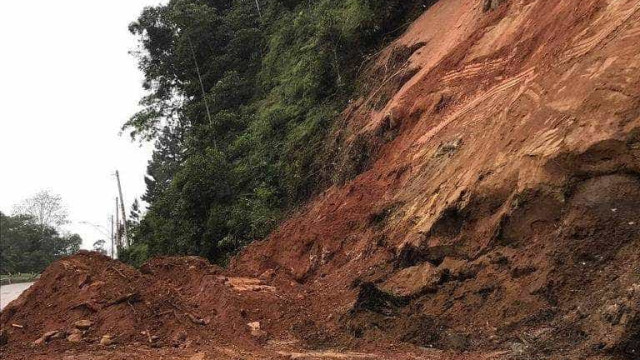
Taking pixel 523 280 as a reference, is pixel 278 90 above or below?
above

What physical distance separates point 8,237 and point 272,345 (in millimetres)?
61399

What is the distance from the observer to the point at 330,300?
9.73 metres

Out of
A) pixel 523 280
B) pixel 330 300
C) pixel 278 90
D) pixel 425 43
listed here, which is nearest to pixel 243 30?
pixel 278 90

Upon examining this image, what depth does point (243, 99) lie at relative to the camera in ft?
91.5

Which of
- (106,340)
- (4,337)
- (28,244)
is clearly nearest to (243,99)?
(4,337)

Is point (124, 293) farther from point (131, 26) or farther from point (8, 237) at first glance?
point (8, 237)

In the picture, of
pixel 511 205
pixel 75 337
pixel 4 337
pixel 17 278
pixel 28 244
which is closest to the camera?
pixel 511 205

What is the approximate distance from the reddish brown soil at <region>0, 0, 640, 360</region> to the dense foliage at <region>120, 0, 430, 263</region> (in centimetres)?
494

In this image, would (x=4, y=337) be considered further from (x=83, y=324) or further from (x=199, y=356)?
(x=199, y=356)

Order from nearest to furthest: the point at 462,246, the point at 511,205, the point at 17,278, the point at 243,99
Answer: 1. the point at 511,205
2. the point at 462,246
3. the point at 243,99
4. the point at 17,278

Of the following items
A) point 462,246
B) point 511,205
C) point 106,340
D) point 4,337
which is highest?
point 4,337

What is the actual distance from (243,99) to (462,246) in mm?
→ 21631

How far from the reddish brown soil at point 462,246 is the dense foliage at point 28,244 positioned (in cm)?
5131

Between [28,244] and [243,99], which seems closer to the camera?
[243,99]
